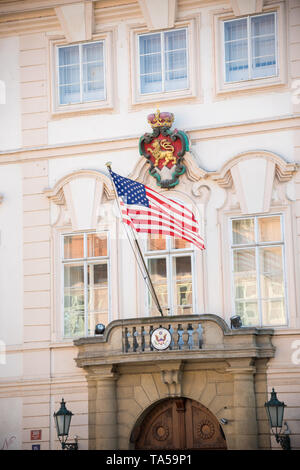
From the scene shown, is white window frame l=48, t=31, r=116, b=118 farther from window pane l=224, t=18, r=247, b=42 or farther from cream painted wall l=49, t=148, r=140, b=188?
window pane l=224, t=18, r=247, b=42

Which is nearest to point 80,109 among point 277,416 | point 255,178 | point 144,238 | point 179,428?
point 144,238

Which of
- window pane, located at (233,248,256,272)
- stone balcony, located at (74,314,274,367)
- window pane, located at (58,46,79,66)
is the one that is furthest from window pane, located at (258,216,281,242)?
window pane, located at (58,46,79,66)

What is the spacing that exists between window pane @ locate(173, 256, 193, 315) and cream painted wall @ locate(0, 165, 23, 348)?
3.21 metres

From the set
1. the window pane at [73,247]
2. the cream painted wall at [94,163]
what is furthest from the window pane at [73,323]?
the cream painted wall at [94,163]

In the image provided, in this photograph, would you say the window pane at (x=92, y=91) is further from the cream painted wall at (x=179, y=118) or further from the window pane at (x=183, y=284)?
the window pane at (x=183, y=284)

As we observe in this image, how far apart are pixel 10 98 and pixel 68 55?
1511 mm

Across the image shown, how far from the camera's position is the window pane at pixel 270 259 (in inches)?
827

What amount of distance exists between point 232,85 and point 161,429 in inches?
267

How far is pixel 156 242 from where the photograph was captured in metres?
21.9

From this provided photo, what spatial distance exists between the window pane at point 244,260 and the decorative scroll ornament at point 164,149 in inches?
74.0

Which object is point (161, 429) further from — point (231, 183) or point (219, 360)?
point (231, 183)

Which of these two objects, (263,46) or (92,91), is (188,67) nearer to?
(263,46)

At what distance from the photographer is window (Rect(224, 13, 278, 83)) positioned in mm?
21688

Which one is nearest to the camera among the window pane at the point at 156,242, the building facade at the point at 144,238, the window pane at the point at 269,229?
the building facade at the point at 144,238
